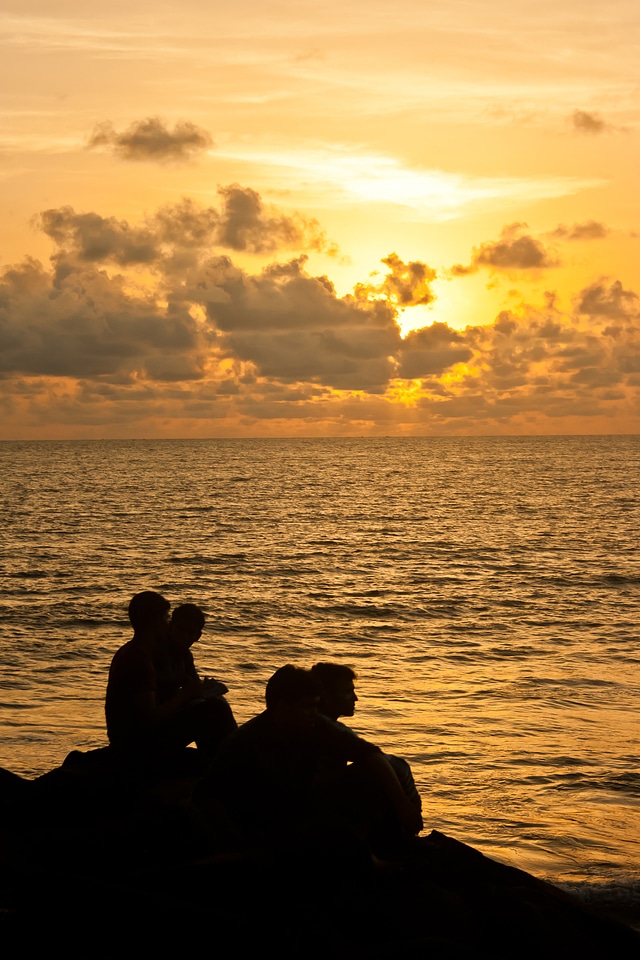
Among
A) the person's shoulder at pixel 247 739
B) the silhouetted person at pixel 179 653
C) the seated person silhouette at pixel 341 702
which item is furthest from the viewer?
the silhouetted person at pixel 179 653

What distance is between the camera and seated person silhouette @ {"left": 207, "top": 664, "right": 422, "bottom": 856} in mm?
7320

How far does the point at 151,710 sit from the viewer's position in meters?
8.55

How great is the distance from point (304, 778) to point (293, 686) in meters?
0.84

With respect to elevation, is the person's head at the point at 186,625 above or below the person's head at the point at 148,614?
below

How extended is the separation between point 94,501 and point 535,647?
64425mm

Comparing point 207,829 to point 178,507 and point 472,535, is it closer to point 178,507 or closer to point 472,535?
point 472,535

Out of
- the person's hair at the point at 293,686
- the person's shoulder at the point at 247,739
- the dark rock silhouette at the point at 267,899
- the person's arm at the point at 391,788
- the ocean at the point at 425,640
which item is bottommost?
the ocean at the point at 425,640

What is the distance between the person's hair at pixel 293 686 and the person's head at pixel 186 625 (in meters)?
2.37

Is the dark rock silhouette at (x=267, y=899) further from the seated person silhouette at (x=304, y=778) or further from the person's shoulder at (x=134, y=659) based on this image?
the person's shoulder at (x=134, y=659)

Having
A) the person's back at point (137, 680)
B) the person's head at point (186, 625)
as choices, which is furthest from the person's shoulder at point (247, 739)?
the person's head at point (186, 625)

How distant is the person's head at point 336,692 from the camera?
304 inches

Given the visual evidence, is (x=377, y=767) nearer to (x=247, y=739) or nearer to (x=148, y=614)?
(x=247, y=739)

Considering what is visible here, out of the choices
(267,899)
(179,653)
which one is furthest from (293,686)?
(179,653)

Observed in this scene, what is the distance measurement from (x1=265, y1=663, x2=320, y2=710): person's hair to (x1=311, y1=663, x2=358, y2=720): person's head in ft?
1.86
